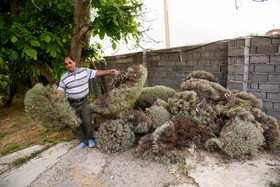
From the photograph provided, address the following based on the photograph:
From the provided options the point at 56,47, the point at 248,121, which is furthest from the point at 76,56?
the point at 248,121

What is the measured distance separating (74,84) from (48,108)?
0.64 metres

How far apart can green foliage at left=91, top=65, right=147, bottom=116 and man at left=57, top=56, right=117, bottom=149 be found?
29cm

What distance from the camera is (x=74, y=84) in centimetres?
318

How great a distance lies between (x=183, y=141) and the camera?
2844 millimetres

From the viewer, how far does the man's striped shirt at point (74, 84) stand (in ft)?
10.4

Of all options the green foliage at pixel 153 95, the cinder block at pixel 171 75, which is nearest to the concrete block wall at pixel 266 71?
the green foliage at pixel 153 95

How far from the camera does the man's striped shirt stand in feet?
10.4

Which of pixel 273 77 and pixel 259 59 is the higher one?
pixel 259 59

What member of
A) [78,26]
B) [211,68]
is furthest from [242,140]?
[78,26]

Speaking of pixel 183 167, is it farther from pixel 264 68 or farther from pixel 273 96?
pixel 264 68

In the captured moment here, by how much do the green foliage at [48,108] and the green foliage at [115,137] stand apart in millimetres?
505

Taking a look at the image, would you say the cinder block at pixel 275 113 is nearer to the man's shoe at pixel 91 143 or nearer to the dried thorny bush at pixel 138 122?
the dried thorny bush at pixel 138 122

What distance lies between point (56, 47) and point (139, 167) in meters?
2.63

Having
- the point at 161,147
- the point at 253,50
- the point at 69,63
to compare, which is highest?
the point at 253,50
